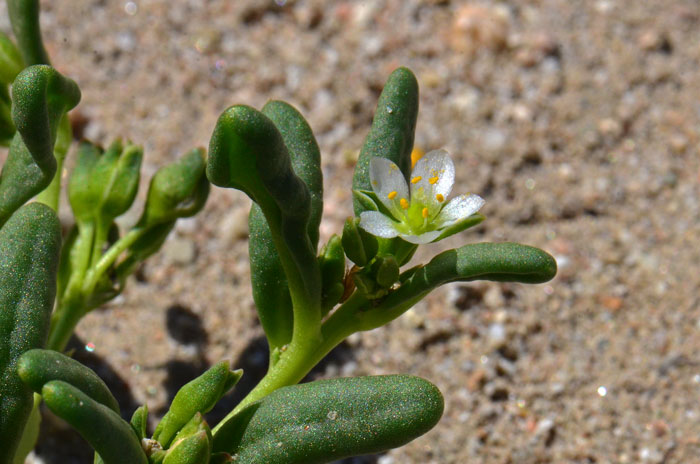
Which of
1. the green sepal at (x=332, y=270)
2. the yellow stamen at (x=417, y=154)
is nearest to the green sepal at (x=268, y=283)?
the green sepal at (x=332, y=270)

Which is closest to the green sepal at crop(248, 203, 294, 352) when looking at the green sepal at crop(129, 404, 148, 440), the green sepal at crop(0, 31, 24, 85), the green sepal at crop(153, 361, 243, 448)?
the green sepal at crop(153, 361, 243, 448)

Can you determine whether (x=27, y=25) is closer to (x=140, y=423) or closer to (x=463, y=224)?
(x=140, y=423)

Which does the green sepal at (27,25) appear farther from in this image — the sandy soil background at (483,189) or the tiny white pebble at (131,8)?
the tiny white pebble at (131,8)

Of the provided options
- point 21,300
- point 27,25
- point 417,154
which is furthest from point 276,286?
point 417,154

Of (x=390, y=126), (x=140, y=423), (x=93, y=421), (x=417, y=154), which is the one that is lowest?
(x=417, y=154)

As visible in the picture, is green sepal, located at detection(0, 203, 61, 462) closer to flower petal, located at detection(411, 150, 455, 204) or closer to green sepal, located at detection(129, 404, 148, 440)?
green sepal, located at detection(129, 404, 148, 440)

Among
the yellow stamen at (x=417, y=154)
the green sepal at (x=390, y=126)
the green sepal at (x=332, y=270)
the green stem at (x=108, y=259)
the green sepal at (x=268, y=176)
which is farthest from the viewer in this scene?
the yellow stamen at (x=417, y=154)

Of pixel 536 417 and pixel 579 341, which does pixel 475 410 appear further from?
pixel 579 341
